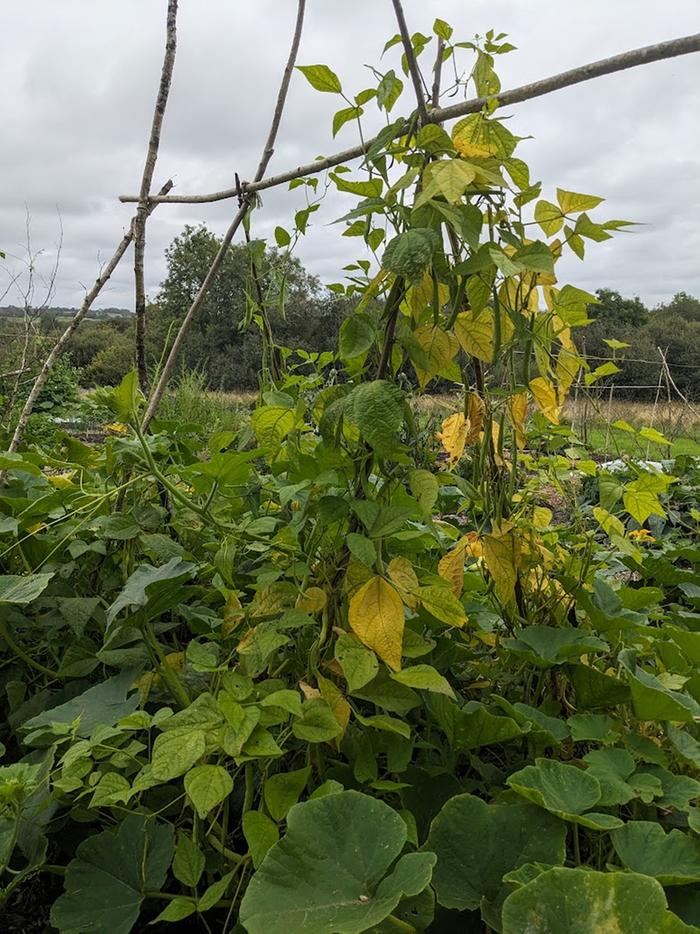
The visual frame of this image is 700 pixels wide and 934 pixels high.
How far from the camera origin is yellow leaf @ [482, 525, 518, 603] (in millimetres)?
803

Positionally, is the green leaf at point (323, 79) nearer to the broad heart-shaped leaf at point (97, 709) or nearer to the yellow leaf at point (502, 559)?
the yellow leaf at point (502, 559)

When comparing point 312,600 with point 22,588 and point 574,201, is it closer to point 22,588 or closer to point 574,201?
point 22,588

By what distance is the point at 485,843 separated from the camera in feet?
1.98

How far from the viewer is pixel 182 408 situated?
7.32 metres

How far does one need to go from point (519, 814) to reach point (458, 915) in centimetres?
11

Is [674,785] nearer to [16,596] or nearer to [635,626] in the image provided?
[635,626]

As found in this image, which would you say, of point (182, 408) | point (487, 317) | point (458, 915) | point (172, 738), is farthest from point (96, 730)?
point (182, 408)

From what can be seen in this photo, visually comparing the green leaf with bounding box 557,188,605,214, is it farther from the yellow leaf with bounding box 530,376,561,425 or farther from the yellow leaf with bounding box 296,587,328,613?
the yellow leaf with bounding box 296,587,328,613

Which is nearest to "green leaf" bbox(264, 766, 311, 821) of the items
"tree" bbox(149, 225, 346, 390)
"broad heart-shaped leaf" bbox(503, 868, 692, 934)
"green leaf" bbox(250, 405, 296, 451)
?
"broad heart-shaped leaf" bbox(503, 868, 692, 934)

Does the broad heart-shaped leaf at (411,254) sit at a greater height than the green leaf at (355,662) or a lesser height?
greater

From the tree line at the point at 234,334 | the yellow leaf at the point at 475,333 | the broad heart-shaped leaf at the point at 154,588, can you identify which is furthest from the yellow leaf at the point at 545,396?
the tree line at the point at 234,334

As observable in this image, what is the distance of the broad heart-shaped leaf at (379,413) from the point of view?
2.05ft

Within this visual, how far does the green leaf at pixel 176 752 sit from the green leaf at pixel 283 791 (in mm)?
96

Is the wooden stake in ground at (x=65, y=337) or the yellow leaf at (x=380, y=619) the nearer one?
the yellow leaf at (x=380, y=619)
